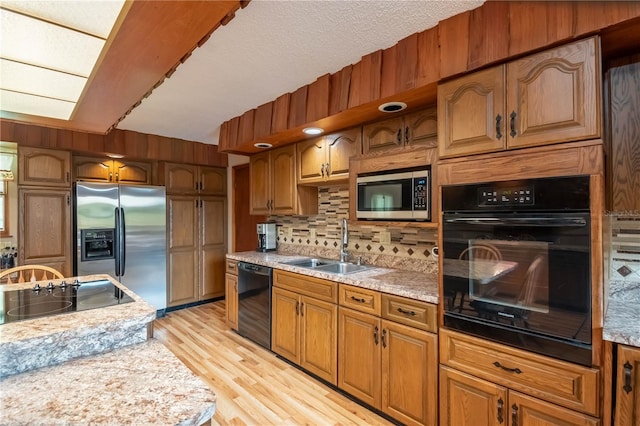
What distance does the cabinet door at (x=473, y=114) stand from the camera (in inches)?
60.9

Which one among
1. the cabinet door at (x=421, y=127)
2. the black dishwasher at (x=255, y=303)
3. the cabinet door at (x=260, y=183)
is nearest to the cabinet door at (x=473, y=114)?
A: the cabinet door at (x=421, y=127)

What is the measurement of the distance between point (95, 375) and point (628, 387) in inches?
76.3

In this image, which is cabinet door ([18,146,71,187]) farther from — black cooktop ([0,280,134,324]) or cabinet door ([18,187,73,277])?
black cooktop ([0,280,134,324])

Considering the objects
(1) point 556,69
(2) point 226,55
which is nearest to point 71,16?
(2) point 226,55

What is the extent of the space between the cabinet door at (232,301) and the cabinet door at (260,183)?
2.71ft

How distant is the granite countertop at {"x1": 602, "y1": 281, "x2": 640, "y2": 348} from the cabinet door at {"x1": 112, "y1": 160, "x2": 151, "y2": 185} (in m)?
4.80

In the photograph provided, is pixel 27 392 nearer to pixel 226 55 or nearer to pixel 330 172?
pixel 226 55

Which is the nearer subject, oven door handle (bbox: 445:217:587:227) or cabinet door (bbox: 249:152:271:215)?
oven door handle (bbox: 445:217:587:227)

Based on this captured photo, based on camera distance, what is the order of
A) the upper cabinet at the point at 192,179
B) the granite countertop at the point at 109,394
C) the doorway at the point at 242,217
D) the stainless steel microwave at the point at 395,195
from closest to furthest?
the granite countertop at the point at 109,394 < the stainless steel microwave at the point at 395,195 < the upper cabinet at the point at 192,179 < the doorway at the point at 242,217

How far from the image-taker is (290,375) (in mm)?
2643

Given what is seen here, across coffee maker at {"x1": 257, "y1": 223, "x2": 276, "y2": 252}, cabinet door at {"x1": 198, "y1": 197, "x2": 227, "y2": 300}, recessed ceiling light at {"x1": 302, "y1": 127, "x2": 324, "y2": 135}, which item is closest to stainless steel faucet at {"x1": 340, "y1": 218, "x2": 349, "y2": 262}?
recessed ceiling light at {"x1": 302, "y1": 127, "x2": 324, "y2": 135}

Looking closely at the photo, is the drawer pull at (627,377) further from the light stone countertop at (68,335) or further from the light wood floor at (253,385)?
the light stone countertop at (68,335)

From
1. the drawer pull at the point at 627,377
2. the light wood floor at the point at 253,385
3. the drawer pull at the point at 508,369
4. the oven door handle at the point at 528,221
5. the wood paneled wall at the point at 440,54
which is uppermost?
the wood paneled wall at the point at 440,54

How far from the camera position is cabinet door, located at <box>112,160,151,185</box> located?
4.09 metres
